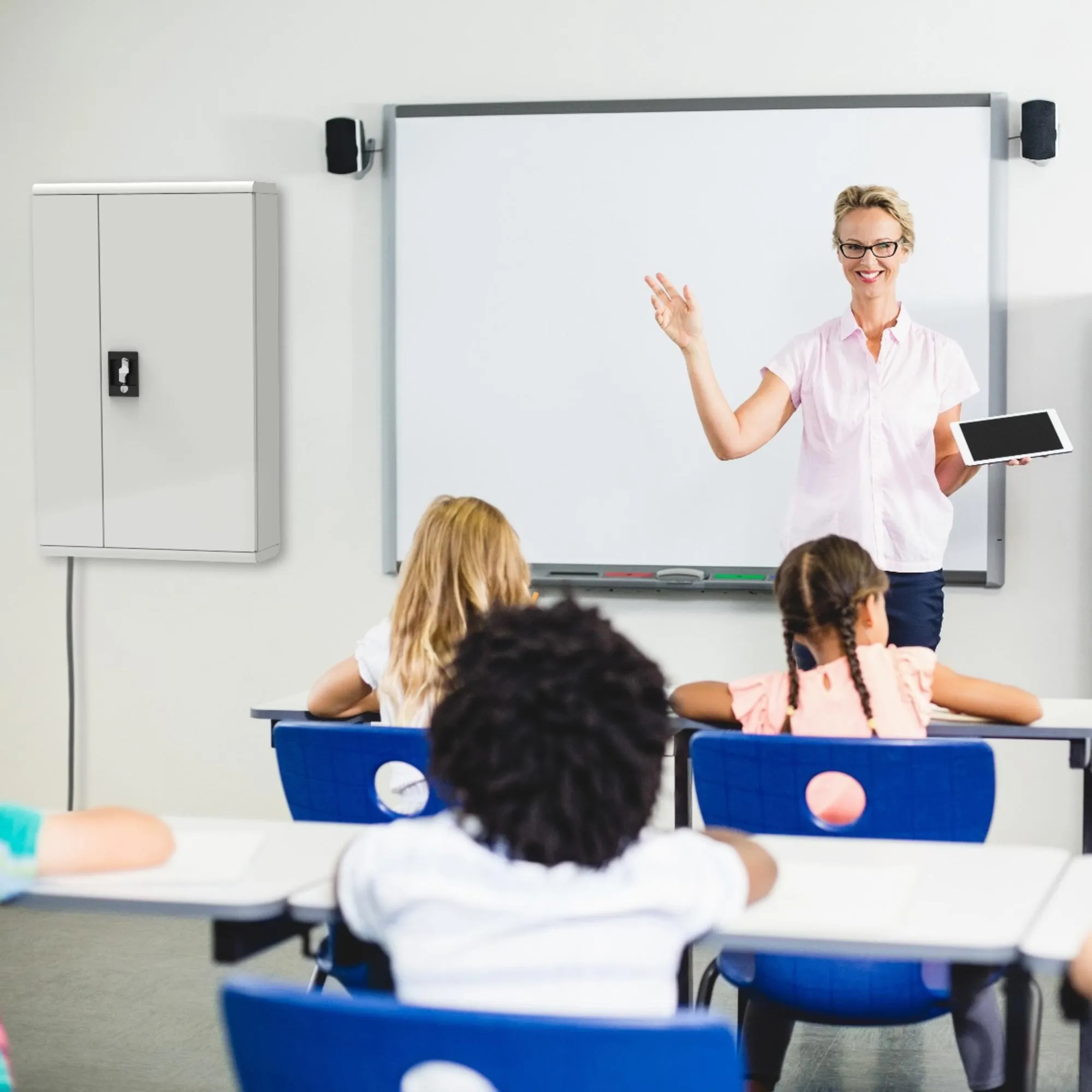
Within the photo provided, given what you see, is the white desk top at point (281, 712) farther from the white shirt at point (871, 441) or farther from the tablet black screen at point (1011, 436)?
the tablet black screen at point (1011, 436)

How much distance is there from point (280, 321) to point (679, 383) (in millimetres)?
1267

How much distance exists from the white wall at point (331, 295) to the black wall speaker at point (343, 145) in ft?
0.35

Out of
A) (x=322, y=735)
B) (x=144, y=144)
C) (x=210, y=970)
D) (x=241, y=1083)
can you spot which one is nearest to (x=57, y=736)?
(x=210, y=970)

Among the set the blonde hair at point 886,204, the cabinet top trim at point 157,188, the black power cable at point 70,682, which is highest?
the cabinet top trim at point 157,188

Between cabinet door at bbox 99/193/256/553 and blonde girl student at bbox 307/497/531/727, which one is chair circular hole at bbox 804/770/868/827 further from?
cabinet door at bbox 99/193/256/553

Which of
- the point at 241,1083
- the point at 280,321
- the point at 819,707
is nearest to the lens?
the point at 241,1083

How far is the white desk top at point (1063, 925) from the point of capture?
54.4 inches

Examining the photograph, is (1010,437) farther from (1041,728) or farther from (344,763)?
(344,763)

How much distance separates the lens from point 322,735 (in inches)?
90.0

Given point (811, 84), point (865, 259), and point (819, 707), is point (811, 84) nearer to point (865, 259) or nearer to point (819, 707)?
point (865, 259)

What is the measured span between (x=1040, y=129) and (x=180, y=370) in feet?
8.53

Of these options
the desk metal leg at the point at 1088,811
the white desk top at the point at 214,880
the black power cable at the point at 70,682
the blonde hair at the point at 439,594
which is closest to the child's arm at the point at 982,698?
the desk metal leg at the point at 1088,811

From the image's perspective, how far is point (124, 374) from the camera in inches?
180

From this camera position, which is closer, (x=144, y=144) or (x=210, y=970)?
(x=210, y=970)
